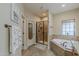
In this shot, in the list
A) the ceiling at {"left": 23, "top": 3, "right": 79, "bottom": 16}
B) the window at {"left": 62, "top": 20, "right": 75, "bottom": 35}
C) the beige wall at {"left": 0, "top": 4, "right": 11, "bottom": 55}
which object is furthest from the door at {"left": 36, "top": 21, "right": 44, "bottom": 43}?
the beige wall at {"left": 0, "top": 4, "right": 11, "bottom": 55}

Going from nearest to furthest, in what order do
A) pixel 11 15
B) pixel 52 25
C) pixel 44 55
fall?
1. pixel 11 15
2. pixel 44 55
3. pixel 52 25

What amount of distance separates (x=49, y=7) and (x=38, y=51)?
21.6 inches

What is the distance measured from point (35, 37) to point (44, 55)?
27cm

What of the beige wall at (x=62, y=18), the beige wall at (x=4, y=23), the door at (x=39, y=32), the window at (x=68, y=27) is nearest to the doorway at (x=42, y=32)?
the door at (x=39, y=32)

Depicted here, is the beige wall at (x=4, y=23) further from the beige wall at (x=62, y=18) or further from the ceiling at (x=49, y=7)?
the beige wall at (x=62, y=18)

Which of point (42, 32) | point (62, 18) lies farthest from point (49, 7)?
point (42, 32)

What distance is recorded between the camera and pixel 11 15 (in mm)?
953

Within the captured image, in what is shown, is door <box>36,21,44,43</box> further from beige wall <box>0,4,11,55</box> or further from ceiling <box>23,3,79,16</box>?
beige wall <box>0,4,11,55</box>

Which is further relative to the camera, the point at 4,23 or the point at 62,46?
the point at 62,46

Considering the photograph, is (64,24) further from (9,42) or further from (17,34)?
(9,42)

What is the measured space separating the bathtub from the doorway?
99 millimetres

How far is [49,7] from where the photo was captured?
1140 mm

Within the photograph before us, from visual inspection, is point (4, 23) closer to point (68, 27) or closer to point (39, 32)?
point (39, 32)

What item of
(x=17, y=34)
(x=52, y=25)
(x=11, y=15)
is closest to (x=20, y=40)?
(x=17, y=34)
